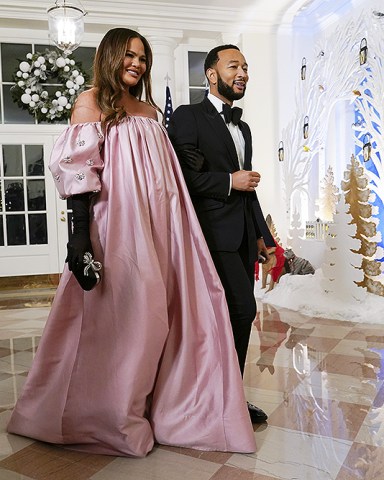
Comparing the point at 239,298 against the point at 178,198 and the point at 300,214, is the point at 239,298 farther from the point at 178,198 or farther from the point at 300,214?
the point at 300,214

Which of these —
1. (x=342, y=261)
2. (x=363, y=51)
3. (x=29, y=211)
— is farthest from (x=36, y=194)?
(x=363, y=51)

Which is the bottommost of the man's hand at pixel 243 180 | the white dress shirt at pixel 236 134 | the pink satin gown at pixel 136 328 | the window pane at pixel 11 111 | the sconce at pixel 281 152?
the pink satin gown at pixel 136 328

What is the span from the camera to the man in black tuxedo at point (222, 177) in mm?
1977

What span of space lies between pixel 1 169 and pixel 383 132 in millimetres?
4396

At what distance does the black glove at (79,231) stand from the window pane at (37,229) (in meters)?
4.93

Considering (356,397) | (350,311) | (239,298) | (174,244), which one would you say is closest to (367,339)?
(350,311)

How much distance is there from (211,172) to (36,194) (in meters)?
5.01

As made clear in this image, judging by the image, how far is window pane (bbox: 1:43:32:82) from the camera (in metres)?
6.39

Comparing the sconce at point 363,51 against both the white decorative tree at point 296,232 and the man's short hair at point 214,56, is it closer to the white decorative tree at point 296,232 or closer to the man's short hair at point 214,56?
the white decorative tree at point 296,232

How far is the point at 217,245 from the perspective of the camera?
6.55 ft

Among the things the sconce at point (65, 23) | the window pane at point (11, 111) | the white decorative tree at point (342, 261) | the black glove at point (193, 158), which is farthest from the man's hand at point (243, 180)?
the window pane at point (11, 111)

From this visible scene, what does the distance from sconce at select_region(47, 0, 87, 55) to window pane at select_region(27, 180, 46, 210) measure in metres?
2.20

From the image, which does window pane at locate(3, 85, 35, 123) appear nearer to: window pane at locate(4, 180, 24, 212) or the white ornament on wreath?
the white ornament on wreath

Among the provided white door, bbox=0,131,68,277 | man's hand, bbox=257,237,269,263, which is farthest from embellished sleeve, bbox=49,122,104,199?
white door, bbox=0,131,68,277
